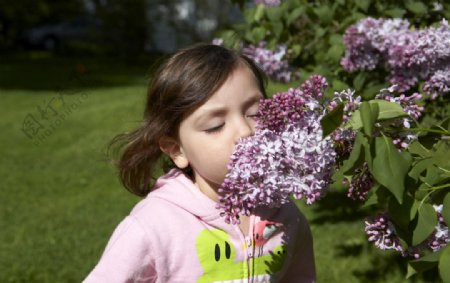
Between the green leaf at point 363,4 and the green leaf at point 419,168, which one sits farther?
the green leaf at point 363,4

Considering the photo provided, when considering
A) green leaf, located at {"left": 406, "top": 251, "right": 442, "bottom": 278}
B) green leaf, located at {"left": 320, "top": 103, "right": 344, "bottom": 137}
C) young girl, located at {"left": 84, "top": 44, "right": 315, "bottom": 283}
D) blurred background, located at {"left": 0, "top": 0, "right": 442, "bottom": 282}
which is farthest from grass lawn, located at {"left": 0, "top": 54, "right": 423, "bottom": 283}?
green leaf, located at {"left": 406, "top": 251, "right": 442, "bottom": 278}

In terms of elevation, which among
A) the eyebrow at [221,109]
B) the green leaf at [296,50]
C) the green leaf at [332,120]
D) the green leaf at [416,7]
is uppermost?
the green leaf at [332,120]

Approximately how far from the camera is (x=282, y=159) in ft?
5.66

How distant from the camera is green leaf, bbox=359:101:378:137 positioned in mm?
1471

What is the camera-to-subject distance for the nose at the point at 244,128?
211 cm

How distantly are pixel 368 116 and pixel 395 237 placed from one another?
556 mm

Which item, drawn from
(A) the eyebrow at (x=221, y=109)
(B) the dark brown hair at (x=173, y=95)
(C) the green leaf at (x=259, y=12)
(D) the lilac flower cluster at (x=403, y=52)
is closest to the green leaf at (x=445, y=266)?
(A) the eyebrow at (x=221, y=109)

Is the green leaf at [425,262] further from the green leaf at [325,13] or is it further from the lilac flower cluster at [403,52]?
the green leaf at [325,13]

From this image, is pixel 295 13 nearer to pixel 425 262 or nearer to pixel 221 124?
pixel 221 124

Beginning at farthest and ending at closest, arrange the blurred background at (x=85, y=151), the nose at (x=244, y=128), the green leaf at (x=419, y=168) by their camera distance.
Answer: the blurred background at (x=85, y=151) → the nose at (x=244, y=128) → the green leaf at (x=419, y=168)

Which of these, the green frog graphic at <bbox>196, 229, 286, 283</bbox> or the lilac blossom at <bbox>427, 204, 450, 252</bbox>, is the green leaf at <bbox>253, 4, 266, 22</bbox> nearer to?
the green frog graphic at <bbox>196, 229, 286, 283</bbox>

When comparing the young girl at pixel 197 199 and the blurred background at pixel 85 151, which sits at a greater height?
the young girl at pixel 197 199

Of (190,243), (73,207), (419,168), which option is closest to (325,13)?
(190,243)

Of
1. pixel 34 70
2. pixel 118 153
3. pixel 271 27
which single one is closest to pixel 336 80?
pixel 271 27
